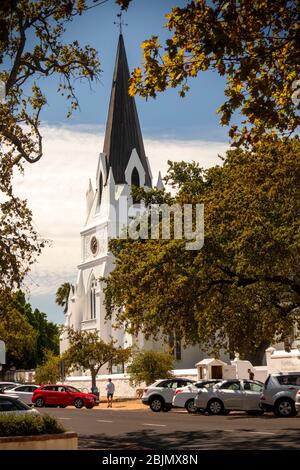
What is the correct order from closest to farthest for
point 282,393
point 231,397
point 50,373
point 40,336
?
point 282,393 → point 231,397 → point 50,373 → point 40,336

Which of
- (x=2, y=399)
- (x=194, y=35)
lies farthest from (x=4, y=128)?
(x=194, y=35)

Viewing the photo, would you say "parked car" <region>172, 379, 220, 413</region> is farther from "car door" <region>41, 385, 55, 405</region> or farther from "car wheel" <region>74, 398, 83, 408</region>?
"car door" <region>41, 385, 55, 405</region>

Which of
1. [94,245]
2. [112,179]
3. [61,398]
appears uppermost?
[112,179]

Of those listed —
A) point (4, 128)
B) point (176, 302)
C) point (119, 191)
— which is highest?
point (119, 191)

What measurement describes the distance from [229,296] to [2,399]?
411 inches

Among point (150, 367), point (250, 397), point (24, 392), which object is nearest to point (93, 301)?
point (150, 367)

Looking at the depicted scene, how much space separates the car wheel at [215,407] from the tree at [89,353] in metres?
24.3

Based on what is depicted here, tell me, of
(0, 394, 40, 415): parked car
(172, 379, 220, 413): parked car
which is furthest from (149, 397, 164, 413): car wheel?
(0, 394, 40, 415): parked car

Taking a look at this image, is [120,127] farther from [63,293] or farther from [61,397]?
[61,397]

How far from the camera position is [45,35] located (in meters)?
17.7

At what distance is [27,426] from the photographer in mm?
13898

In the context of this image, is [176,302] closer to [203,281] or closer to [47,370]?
[203,281]

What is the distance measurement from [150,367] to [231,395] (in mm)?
19438

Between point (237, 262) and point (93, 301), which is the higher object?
point (93, 301)
